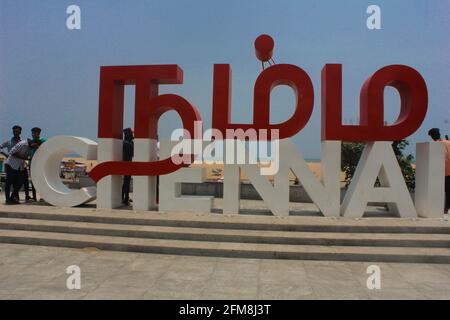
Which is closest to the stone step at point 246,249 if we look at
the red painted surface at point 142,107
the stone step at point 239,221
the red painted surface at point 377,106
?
the stone step at point 239,221

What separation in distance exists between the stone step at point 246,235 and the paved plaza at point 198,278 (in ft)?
2.06

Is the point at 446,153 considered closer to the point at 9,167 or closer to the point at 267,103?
the point at 267,103

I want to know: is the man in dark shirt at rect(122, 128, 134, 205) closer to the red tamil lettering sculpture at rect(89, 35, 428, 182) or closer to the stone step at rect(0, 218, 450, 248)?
the red tamil lettering sculpture at rect(89, 35, 428, 182)

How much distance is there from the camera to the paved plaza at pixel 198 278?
4.39 meters

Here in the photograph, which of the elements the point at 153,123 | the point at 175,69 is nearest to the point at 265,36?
the point at 175,69

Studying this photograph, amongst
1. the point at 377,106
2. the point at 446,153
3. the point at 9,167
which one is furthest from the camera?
the point at 9,167

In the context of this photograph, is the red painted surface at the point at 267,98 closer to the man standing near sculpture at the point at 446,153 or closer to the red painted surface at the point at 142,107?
the red painted surface at the point at 142,107

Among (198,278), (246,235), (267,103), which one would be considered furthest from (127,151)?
(198,278)

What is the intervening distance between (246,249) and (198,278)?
51.3 inches

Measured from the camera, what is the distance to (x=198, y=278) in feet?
16.2

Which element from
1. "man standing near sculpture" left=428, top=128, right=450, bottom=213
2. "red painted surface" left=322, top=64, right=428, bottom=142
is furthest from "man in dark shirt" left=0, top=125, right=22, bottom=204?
"man standing near sculpture" left=428, top=128, right=450, bottom=213

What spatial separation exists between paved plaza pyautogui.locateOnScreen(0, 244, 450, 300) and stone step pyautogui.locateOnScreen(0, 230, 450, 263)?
0.16m

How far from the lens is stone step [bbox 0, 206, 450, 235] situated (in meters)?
6.82
